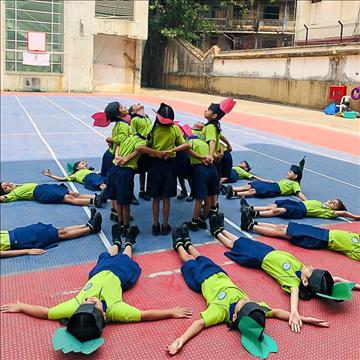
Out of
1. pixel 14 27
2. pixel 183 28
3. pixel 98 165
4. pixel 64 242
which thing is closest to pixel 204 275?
pixel 64 242

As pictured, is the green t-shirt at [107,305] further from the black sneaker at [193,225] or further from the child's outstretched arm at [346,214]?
the child's outstretched arm at [346,214]

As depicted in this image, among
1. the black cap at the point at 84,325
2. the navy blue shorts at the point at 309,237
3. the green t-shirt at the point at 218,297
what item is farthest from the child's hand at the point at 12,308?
the navy blue shorts at the point at 309,237

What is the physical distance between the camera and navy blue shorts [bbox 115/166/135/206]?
521 cm

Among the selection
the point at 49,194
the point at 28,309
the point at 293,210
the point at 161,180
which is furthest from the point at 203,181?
the point at 28,309

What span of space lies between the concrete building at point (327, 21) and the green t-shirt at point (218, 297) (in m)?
24.1

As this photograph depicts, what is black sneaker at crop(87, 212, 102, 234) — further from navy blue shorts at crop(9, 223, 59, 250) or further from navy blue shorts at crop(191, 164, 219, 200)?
navy blue shorts at crop(191, 164, 219, 200)

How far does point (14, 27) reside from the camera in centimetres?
2661

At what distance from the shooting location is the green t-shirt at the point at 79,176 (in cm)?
754

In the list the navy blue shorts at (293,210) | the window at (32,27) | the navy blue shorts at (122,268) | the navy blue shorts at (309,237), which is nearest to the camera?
the navy blue shorts at (122,268)

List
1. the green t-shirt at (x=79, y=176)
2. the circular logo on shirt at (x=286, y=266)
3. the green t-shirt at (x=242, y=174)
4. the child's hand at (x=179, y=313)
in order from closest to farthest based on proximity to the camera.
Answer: the child's hand at (x=179, y=313), the circular logo on shirt at (x=286, y=266), the green t-shirt at (x=79, y=176), the green t-shirt at (x=242, y=174)

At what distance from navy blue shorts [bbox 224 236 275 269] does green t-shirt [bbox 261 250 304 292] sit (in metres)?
0.08

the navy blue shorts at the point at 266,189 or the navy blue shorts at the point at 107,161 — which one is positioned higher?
the navy blue shorts at the point at 107,161

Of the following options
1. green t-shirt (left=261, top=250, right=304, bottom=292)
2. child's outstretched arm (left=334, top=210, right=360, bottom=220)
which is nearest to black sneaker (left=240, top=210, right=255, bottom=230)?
green t-shirt (left=261, top=250, right=304, bottom=292)

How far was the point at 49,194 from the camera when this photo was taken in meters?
6.51
